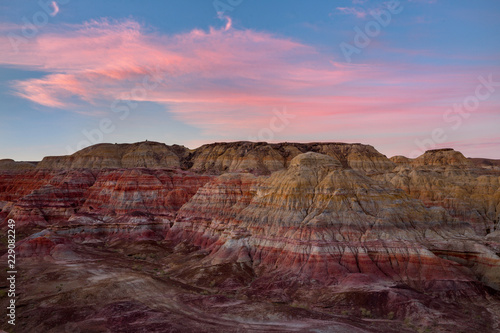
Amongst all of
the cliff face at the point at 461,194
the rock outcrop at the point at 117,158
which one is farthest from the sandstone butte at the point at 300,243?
the rock outcrop at the point at 117,158

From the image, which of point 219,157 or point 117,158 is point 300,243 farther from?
point 117,158

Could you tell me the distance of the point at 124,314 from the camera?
40.8 meters

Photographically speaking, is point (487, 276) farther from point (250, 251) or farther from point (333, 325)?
point (250, 251)

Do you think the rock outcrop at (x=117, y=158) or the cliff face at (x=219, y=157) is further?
the rock outcrop at (x=117, y=158)

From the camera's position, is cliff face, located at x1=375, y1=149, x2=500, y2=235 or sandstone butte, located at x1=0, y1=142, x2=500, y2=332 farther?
cliff face, located at x1=375, y1=149, x2=500, y2=235

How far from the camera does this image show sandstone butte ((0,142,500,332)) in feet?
138

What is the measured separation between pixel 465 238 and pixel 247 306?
3788cm

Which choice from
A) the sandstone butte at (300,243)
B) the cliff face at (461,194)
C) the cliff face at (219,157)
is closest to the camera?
the sandstone butte at (300,243)

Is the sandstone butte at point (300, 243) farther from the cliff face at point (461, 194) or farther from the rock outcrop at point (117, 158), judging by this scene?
the rock outcrop at point (117, 158)

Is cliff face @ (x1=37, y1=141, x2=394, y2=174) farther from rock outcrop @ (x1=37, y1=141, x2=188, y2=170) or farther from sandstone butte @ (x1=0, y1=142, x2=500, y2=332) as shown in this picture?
sandstone butte @ (x1=0, y1=142, x2=500, y2=332)

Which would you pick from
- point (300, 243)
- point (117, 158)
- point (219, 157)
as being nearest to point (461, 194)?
point (300, 243)

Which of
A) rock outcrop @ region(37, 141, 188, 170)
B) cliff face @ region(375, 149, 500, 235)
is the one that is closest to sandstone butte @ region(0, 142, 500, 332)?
cliff face @ region(375, 149, 500, 235)

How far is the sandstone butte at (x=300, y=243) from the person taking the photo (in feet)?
138

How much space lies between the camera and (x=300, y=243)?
182 feet
